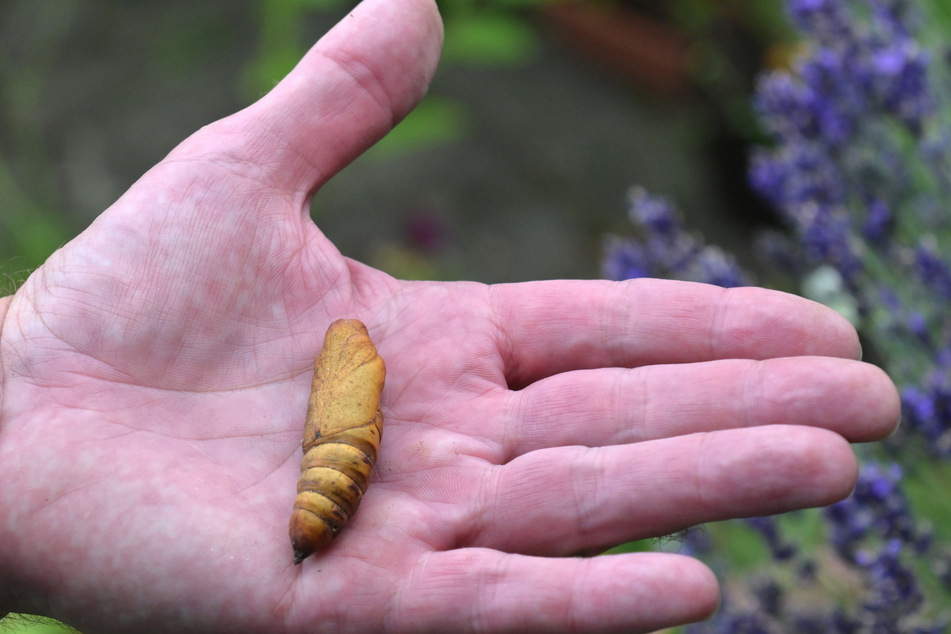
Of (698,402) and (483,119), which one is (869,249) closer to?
(698,402)

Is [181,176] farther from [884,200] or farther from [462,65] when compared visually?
[462,65]

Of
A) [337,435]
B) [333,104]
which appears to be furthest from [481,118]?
[337,435]

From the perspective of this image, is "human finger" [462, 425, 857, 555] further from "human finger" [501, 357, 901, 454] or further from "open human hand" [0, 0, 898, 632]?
"human finger" [501, 357, 901, 454]

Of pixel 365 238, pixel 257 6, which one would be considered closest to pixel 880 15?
pixel 365 238

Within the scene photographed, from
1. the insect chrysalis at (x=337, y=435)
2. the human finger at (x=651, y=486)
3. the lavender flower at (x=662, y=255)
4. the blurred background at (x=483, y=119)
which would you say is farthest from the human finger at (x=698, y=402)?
the blurred background at (x=483, y=119)

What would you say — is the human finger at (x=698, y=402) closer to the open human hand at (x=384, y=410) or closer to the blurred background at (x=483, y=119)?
the open human hand at (x=384, y=410)

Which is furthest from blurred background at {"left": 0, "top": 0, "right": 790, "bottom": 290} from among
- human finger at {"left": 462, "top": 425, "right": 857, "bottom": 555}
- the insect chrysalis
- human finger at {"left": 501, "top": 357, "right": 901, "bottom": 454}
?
human finger at {"left": 462, "top": 425, "right": 857, "bottom": 555}
